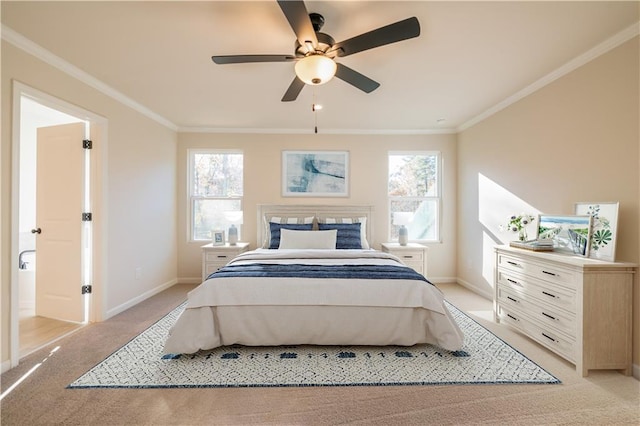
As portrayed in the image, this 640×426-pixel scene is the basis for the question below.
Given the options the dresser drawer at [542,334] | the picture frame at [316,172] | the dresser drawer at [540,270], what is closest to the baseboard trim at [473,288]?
the dresser drawer at [542,334]

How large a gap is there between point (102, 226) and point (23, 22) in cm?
190

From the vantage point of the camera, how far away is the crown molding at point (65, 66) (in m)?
2.27

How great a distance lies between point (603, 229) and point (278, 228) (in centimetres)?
343

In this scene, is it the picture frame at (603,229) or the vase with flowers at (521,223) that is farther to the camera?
the vase with flowers at (521,223)

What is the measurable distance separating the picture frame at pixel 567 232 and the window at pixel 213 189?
4.06 meters

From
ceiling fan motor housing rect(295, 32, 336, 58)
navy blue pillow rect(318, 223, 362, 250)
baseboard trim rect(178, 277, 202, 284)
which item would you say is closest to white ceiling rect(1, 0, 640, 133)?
ceiling fan motor housing rect(295, 32, 336, 58)

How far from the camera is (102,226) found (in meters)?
3.23

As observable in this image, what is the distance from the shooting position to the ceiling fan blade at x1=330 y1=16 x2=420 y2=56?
66.6 inches

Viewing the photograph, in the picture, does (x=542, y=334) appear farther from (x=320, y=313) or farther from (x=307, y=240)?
(x=307, y=240)

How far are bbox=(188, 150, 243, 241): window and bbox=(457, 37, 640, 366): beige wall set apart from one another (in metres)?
3.72

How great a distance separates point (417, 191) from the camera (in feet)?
16.2

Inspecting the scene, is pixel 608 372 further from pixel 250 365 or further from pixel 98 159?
pixel 98 159

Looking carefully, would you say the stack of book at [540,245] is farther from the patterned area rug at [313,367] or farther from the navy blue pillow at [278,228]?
the navy blue pillow at [278,228]

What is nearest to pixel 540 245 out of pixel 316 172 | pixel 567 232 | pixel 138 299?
pixel 567 232
